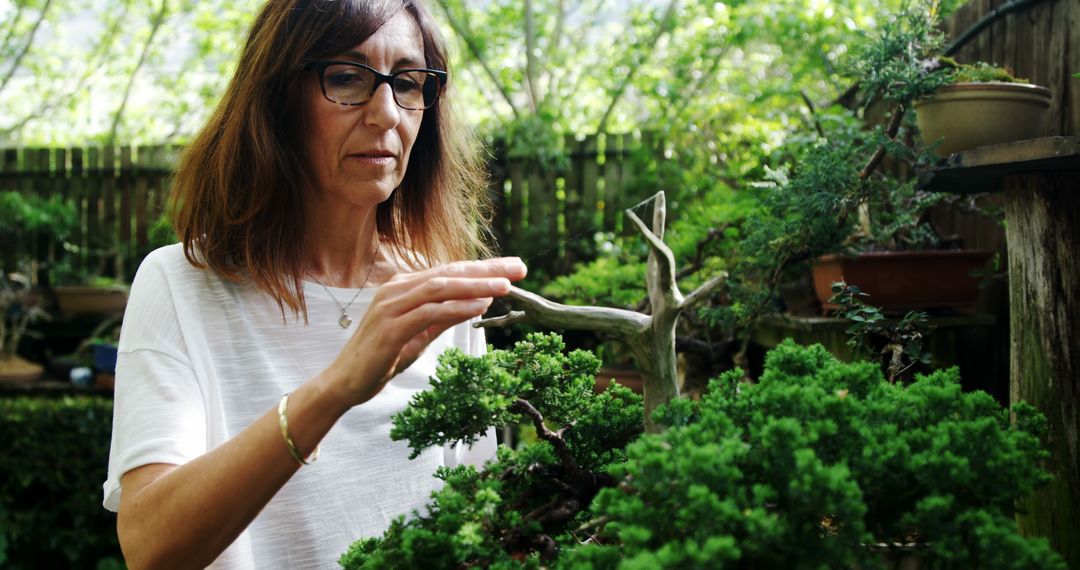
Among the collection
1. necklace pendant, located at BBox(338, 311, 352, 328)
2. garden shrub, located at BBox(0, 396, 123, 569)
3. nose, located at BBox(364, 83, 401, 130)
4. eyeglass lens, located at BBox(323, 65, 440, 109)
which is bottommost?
garden shrub, located at BBox(0, 396, 123, 569)

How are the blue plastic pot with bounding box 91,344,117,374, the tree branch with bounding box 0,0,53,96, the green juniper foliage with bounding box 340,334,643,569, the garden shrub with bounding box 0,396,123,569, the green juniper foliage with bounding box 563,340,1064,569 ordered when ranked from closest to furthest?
the green juniper foliage with bounding box 563,340,1064,569 < the green juniper foliage with bounding box 340,334,643,569 < the garden shrub with bounding box 0,396,123,569 < the blue plastic pot with bounding box 91,344,117,374 < the tree branch with bounding box 0,0,53,96

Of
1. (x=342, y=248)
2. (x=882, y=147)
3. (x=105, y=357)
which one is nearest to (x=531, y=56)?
(x=105, y=357)

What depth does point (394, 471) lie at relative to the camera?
1761 millimetres

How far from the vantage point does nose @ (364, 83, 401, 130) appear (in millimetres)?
1544

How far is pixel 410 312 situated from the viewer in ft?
3.31

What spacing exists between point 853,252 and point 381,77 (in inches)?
55.5

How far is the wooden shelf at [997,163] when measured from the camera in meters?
1.43

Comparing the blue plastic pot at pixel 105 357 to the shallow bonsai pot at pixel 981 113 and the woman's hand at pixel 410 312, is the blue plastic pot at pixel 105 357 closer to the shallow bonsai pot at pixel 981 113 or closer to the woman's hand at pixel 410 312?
the woman's hand at pixel 410 312

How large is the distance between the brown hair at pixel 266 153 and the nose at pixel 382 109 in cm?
11

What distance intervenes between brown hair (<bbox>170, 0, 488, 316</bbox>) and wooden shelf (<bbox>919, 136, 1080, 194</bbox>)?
3.62 feet

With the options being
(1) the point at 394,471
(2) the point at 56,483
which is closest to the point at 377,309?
(1) the point at 394,471

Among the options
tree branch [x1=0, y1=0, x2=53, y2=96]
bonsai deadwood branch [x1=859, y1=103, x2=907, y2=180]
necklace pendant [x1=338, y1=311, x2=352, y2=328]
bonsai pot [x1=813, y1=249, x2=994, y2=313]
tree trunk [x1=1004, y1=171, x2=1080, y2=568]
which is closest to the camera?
tree trunk [x1=1004, y1=171, x2=1080, y2=568]

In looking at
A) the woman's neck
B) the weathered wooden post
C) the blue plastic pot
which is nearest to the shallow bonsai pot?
the weathered wooden post

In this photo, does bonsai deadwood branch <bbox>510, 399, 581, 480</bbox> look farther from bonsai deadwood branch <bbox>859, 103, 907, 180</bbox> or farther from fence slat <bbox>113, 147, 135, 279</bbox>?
fence slat <bbox>113, 147, 135, 279</bbox>
